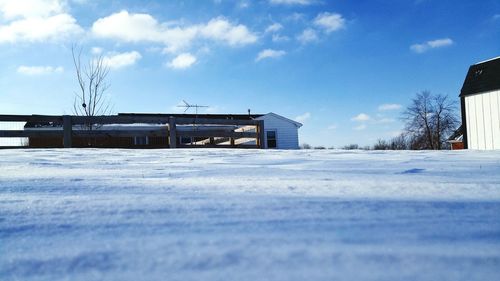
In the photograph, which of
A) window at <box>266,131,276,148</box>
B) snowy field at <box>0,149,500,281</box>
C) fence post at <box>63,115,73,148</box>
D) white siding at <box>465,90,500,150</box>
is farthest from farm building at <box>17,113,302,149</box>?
white siding at <box>465,90,500,150</box>

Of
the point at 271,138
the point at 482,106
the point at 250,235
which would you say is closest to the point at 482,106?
the point at 482,106

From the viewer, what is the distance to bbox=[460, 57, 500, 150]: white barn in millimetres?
13008

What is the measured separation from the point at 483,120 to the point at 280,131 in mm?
12931

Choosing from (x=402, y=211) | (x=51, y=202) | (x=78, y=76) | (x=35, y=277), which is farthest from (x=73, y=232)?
(x=78, y=76)

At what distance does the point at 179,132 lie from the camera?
758cm

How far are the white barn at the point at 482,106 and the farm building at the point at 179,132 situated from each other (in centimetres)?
958

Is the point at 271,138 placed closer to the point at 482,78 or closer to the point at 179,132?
the point at 482,78

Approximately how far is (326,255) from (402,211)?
0.35m

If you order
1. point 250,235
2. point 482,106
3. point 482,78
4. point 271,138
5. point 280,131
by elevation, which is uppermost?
point 482,78

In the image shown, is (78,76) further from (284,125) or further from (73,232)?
(284,125)

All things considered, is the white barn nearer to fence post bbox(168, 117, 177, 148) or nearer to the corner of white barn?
the corner of white barn

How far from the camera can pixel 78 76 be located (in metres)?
10.1

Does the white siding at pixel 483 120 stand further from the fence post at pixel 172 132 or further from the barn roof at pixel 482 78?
the fence post at pixel 172 132

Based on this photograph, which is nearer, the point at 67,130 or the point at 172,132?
the point at 67,130
